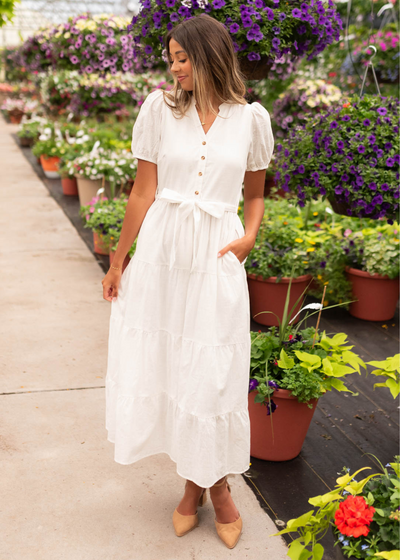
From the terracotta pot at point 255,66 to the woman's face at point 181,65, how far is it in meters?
1.16

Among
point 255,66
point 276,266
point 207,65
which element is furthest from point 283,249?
point 207,65

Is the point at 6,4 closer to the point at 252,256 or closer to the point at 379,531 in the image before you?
the point at 252,256

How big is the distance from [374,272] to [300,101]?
105 inches

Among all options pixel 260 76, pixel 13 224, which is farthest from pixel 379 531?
pixel 13 224

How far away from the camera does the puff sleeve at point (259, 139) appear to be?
180 cm

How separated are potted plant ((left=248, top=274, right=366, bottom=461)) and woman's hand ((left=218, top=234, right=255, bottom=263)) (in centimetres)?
49

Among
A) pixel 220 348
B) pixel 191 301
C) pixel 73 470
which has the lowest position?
pixel 73 470

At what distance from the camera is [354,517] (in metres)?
1.37

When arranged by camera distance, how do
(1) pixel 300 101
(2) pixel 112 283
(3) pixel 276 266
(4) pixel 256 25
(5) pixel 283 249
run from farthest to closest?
(1) pixel 300 101 < (5) pixel 283 249 < (3) pixel 276 266 < (4) pixel 256 25 < (2) pixel 112 283

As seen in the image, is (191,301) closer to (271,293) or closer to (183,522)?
(183,522)

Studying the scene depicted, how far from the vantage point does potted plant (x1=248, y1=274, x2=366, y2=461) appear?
221 cm

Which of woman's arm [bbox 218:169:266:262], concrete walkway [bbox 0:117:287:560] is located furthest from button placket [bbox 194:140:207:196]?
concrete walkway [bbox 0:117:287:560]

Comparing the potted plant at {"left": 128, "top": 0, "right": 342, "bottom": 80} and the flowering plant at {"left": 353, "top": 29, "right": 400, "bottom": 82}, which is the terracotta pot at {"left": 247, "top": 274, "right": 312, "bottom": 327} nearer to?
the potted plant at {"left": 128, "top": 0, "right": 342, "bottom": 80}

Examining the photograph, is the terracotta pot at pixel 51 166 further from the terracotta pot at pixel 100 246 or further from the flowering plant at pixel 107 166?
the terracotta pot at pixel 100 246
